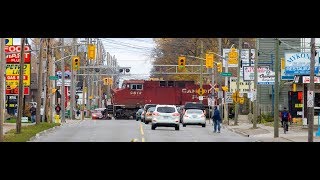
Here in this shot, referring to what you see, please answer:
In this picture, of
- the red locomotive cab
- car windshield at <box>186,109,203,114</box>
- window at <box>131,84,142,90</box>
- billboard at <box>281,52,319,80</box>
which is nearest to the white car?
car windshield at <box>186,109,203,114</box>

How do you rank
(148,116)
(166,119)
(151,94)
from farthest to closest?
(151,94), (148,116), (166,119)

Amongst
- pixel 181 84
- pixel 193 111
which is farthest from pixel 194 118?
pixel 181 84

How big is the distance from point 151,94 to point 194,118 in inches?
870

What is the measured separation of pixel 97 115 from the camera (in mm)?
95688

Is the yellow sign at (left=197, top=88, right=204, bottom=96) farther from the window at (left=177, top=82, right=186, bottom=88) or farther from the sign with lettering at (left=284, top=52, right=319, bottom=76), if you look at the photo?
the sign with lettering at (left=284, top=52, right=319, bottom=76)

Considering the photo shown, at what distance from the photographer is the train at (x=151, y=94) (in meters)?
85.2

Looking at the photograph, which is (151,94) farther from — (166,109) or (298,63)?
(166,109)

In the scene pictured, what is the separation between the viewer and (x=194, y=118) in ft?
210

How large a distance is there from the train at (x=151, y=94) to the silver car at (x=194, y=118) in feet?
66.3

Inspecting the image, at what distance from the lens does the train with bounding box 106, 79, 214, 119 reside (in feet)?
279

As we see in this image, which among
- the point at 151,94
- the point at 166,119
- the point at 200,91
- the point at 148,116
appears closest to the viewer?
the point at 166,119

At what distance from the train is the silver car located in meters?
20.2
